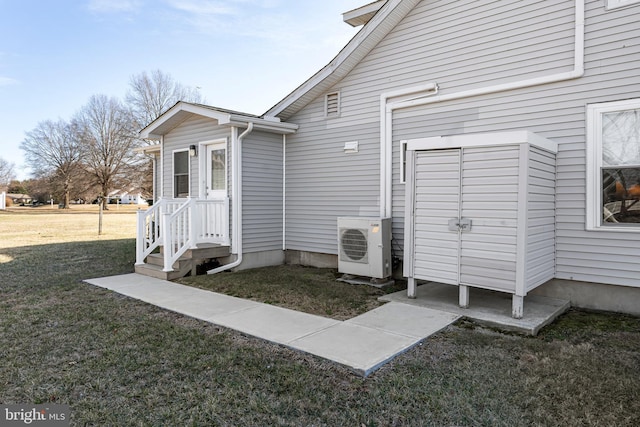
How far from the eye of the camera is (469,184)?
442cm

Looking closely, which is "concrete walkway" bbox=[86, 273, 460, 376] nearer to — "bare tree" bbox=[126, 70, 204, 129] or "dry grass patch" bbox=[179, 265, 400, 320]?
"dry grass patch" bbox=[179, 265, 400, 320]

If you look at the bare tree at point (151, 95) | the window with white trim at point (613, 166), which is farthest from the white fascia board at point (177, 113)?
the bare tree at point (151, 95)

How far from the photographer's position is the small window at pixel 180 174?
837 centimetres

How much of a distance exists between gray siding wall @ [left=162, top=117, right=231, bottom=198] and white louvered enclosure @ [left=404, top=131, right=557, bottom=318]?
13.5ft

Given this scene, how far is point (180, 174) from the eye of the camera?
8516 millimetres

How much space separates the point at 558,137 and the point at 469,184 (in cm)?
160

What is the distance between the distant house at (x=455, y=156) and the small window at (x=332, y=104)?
0.03 metres

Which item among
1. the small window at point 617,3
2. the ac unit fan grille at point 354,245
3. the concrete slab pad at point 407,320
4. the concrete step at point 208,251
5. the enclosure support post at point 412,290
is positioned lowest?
the concrete slab pad at point 407,320

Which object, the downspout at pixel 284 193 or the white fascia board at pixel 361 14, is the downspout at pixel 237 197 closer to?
the downspout at pixel 284 193

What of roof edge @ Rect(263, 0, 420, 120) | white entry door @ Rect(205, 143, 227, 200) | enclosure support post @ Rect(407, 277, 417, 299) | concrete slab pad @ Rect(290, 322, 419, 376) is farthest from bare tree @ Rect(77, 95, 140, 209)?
A: concrete slab pad @ Rect(290, 322, 419, 376)

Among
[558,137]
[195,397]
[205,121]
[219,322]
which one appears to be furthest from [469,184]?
[205,121]

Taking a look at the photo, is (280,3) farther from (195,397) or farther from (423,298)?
(195,397)

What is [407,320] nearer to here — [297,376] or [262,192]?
[297,376]

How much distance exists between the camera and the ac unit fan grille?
600 centimetres
